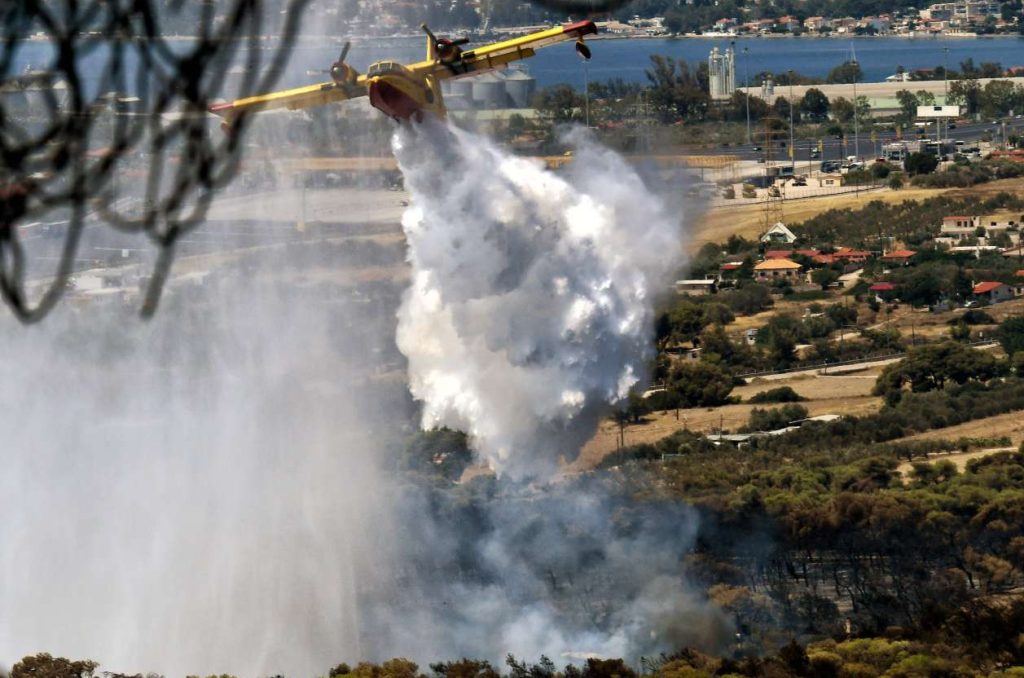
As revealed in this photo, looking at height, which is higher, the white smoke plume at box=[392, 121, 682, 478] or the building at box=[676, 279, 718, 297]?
the white smoke plume at box=[392, 121, 682, 478]

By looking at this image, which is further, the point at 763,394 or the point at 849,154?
the point at 849,154

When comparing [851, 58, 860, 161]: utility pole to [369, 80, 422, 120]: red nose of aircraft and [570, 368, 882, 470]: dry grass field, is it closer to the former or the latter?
[570, 368, 882, 470]: dry grass field

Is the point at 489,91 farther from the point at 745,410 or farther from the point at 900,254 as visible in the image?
the point at 745,410

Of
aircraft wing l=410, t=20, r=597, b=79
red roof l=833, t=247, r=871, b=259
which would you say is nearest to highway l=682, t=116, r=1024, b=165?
red roof l=833, t=247, r=871, b=259

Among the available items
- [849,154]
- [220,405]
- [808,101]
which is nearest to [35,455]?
[220,405]

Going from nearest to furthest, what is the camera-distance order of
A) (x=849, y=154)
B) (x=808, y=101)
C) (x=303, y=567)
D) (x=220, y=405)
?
(x=303, y=567), (x=220, y=405), (x=849, y=154), (x=808, y=101)

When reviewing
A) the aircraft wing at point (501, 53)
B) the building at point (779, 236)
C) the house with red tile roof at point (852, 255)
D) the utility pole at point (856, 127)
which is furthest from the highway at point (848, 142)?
the aircraft wing at point (501, 53)

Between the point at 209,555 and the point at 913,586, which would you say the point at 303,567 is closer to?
the point at 209,555
